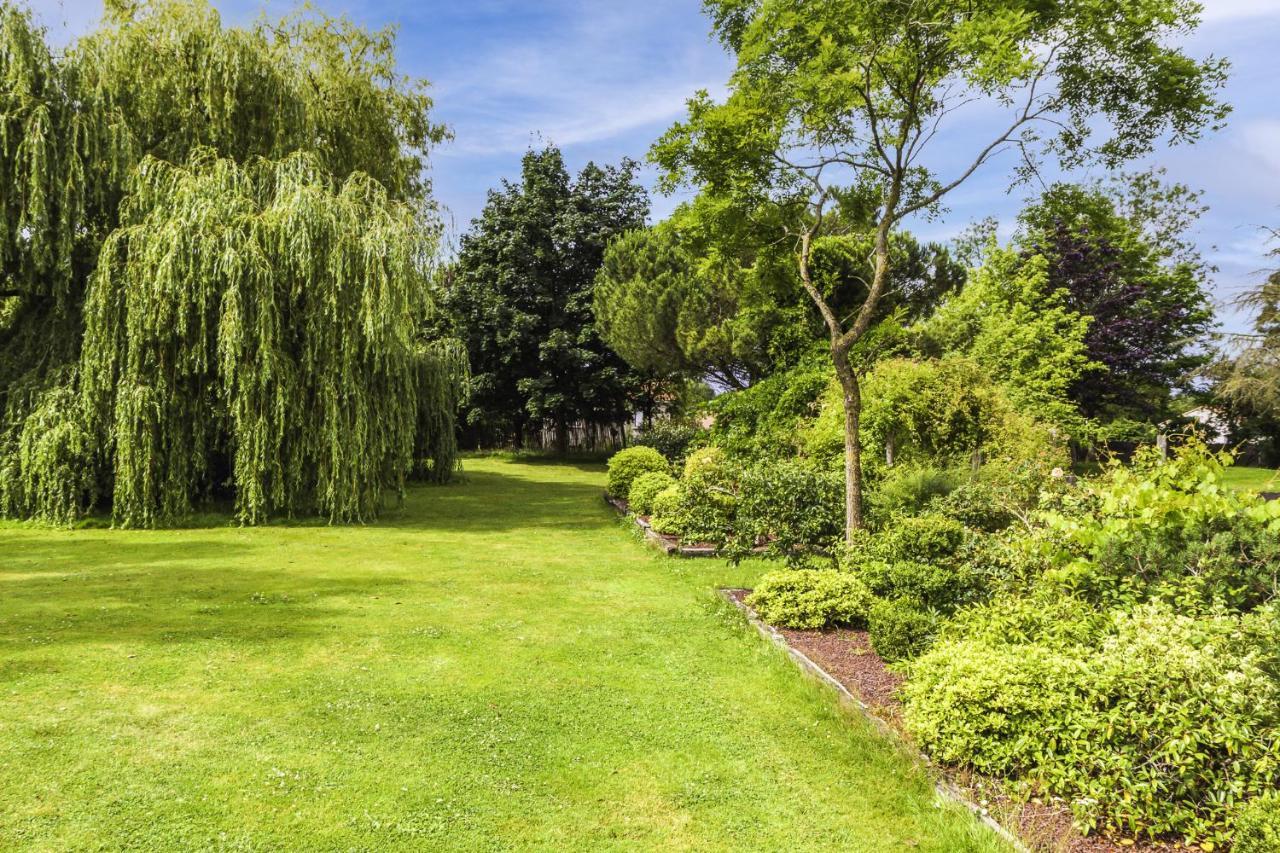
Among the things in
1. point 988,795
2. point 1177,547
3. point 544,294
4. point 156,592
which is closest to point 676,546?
point 156,592

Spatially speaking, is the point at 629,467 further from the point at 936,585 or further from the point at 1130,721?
the point at 1130,721

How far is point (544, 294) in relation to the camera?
2931cm

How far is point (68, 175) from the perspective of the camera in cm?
1259

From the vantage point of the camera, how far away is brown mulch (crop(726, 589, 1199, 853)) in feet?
11.4

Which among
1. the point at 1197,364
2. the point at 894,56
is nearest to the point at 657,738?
the point at 894,56

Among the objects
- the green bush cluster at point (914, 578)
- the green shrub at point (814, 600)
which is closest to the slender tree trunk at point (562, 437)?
the green bush cluster at point (914, 578)

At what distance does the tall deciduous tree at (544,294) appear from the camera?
2864cm

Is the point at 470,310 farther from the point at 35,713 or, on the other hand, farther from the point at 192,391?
the point at 35,713

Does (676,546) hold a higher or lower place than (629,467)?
lower

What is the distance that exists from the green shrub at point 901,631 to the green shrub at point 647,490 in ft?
25.8

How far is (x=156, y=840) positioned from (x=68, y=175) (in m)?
13.1

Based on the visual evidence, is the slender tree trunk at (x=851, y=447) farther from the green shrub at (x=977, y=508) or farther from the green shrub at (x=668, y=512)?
the green shrub at (x=668, y=512)

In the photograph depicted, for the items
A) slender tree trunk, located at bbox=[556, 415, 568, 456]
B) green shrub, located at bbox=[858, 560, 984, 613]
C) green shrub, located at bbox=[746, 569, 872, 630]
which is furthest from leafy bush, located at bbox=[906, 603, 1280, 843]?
slender tree trunk, located at bbox=[556, 415, 568, 456]

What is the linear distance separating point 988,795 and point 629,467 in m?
13.1
